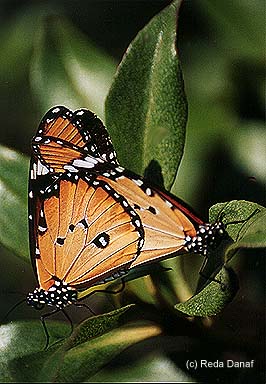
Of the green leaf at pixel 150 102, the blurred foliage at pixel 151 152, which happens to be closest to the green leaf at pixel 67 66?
the blurred foliage at pixel 151 152

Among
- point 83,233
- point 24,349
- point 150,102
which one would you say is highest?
point 150,102

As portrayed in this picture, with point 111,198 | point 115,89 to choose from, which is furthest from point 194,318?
point 115,89

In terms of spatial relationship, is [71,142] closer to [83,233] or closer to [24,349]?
[83,233]

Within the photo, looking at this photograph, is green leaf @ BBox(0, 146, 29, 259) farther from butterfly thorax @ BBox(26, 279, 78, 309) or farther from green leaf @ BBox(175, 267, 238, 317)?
green leaf @ BBox(175, 267, 238, 317)

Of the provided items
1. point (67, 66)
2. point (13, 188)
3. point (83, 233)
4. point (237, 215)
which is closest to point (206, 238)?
point (237, 215)

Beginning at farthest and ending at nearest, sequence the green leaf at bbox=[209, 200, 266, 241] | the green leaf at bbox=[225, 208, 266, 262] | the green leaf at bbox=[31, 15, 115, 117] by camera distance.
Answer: the green leaf at bbox=[31, 15, 115, 117], the green leaf at bbox=[209, 200, 266, 241], the green leaf at bbox=[225, 208, 266, 262]

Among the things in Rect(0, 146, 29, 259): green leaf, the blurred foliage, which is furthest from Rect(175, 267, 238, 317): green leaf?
Rect(0, 146, 29, 259): green leaf
